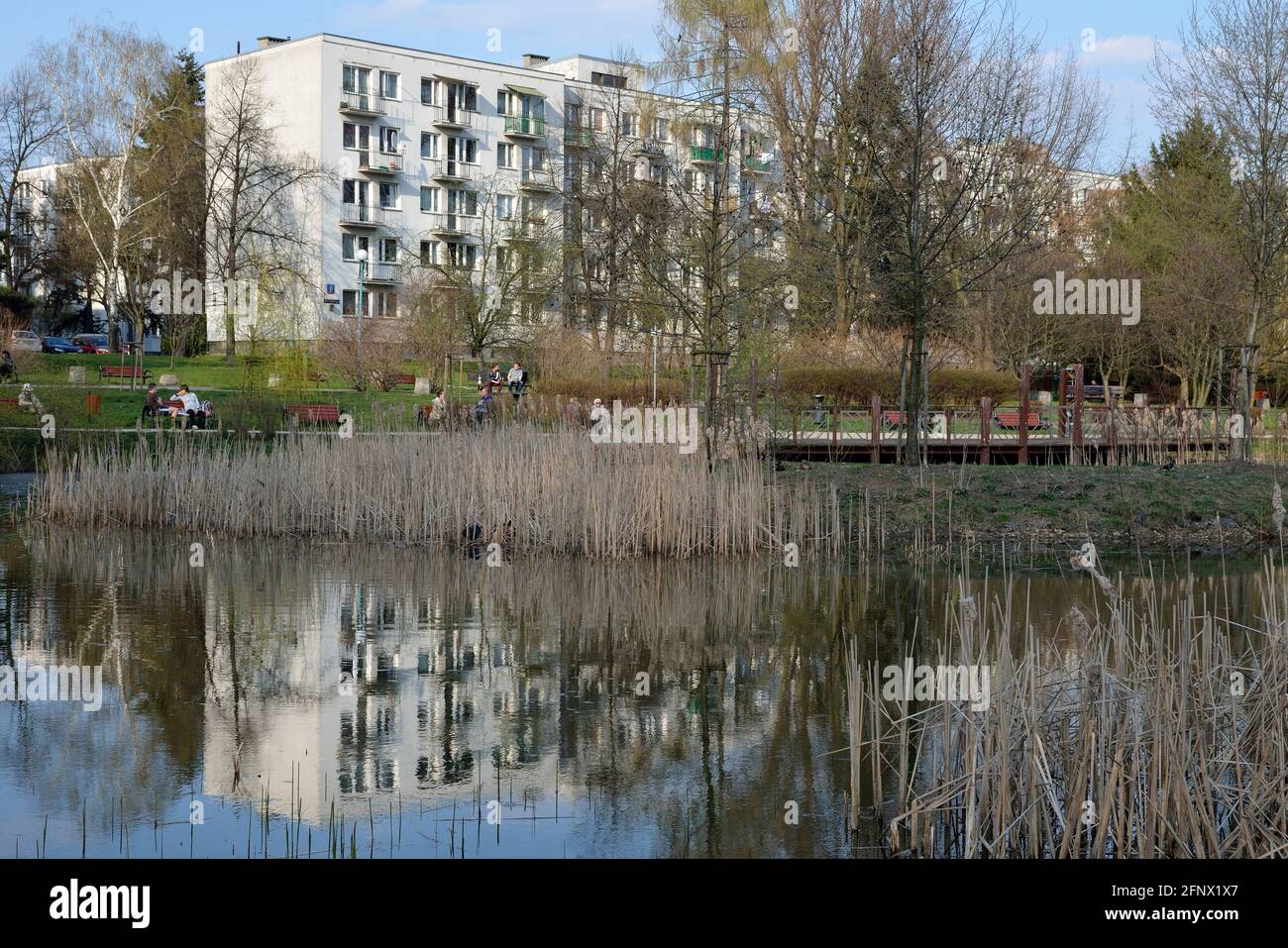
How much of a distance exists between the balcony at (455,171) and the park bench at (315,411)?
3562cm

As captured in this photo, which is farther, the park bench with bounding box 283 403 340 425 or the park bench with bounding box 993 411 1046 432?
the park bench with bounding box 993 411 1046 432

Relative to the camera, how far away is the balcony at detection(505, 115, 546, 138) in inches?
2517

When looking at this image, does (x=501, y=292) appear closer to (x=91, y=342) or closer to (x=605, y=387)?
(x=605, y=387)

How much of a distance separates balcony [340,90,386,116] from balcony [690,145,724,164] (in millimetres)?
35661

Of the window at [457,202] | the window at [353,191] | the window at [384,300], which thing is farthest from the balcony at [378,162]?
the window at [384,300]

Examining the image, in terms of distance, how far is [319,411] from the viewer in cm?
2680

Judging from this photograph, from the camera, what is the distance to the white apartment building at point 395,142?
5800 centimetres

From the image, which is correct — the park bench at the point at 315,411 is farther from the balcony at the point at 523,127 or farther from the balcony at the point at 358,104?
the balcony at the point at 523,127

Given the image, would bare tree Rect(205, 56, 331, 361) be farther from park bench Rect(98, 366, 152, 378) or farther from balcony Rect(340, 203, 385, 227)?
park bench Rect(98, 366, 152, 378)

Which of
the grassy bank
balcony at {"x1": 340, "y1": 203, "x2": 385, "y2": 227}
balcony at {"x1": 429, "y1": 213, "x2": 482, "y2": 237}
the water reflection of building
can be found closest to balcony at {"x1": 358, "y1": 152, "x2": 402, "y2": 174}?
balcony at {"x1": 340, "y1": 203, "x2": 385, "y2": 227}
